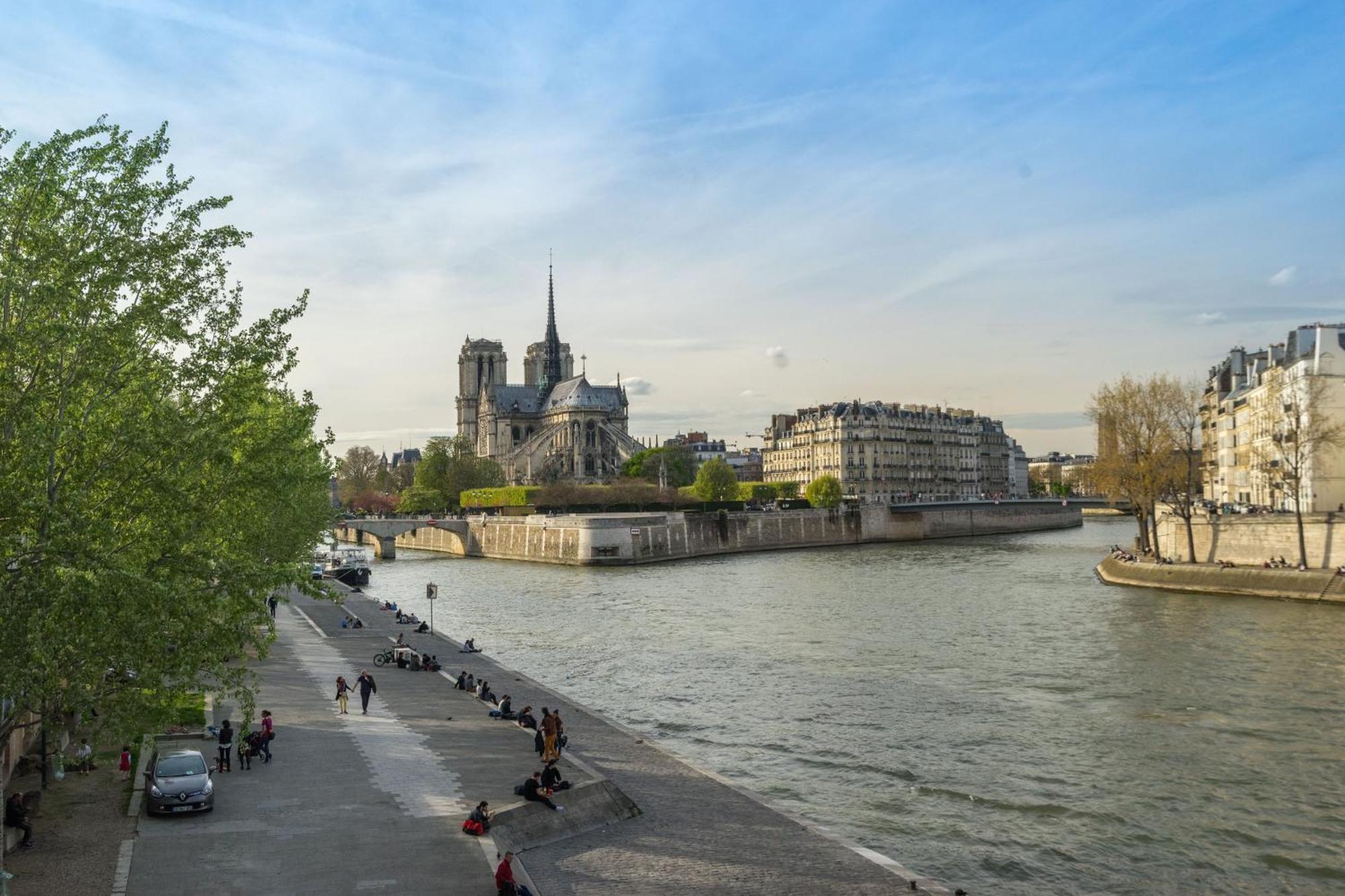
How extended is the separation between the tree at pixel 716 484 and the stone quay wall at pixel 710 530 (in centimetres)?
1428

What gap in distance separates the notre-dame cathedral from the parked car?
441 feet

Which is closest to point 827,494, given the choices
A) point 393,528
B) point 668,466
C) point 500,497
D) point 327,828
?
point 500,497

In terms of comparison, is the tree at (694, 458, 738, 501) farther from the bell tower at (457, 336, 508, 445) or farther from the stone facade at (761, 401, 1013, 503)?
the bell tower at (457, 336, 508, 445)

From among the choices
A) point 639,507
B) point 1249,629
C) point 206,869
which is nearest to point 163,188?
point 206,869

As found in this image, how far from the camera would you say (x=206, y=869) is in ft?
44.7

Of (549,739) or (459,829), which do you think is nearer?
(459,829)

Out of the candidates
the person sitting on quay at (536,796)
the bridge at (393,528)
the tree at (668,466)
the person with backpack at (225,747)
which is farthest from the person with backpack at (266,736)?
the tree at (668,466)

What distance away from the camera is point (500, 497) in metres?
115

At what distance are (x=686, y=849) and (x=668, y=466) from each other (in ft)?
403

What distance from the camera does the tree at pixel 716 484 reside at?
11144 cm

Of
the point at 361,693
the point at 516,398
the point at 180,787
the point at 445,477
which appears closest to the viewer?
the point at 180,787

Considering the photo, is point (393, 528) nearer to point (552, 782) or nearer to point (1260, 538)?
point (1260, 538)

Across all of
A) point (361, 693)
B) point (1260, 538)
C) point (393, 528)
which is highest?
point (393, 528)

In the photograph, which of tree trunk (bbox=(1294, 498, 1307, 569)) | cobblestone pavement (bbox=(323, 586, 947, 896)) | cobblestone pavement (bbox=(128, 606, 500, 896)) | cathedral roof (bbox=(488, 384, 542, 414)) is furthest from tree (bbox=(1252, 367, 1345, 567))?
cathedral roof (bbox=(488, 384, 542, 414))
